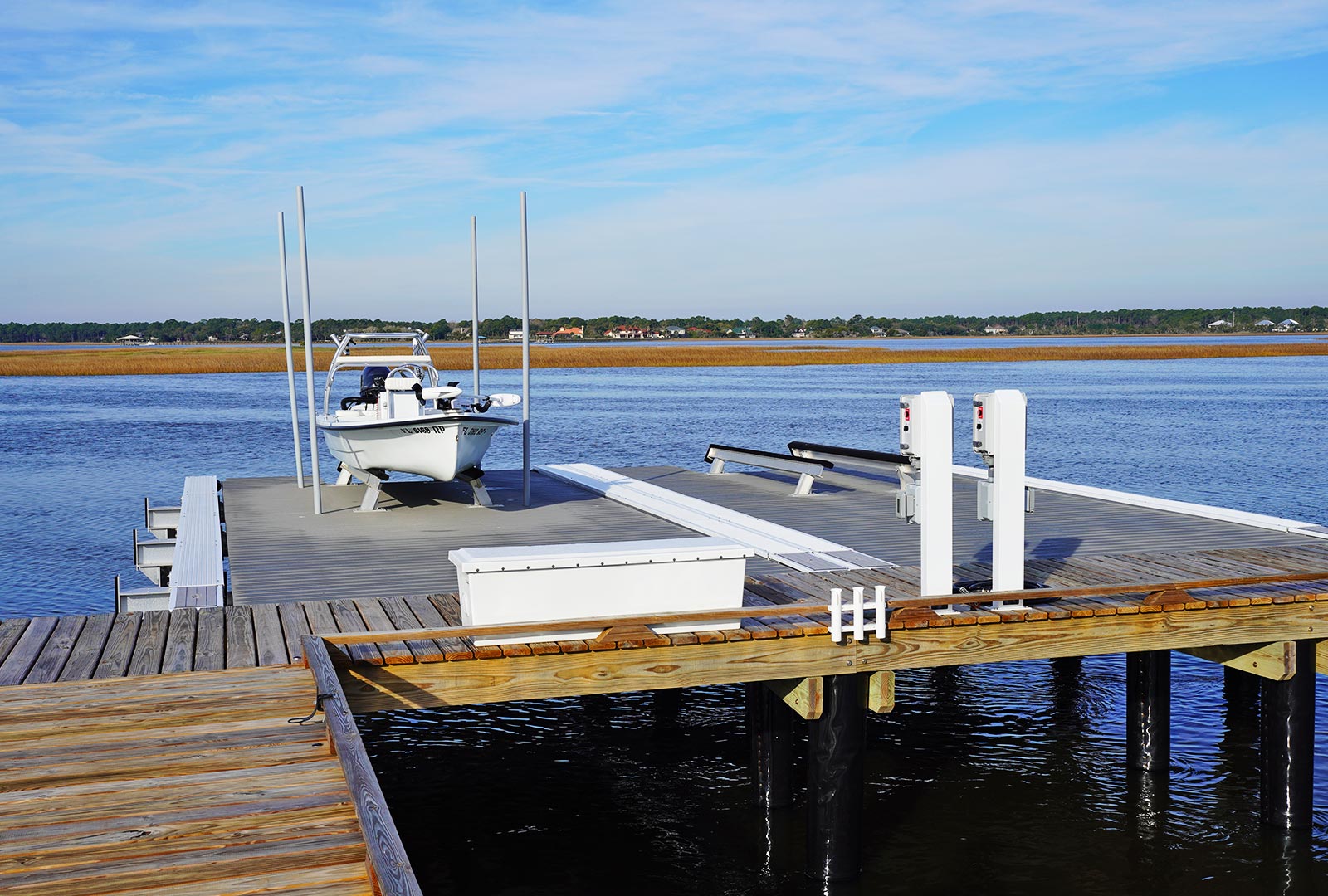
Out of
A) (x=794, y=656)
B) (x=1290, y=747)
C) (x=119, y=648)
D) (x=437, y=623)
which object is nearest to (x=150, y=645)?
(x=119, y=648)

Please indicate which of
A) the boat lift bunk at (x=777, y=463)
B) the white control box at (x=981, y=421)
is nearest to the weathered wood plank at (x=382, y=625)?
the white control box at (x=981, y=421)

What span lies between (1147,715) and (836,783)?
149 inches

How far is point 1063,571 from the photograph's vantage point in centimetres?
929

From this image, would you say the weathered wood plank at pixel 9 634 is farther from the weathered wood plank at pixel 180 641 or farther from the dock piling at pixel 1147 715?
the dock piling at pixel 1147 715

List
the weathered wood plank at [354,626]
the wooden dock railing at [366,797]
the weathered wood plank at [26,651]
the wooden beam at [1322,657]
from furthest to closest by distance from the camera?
the wooden beam at [1322,657] → the weathered wood plank at [354,626] → the weathered wood plank at [26,651] → the wooden dock railing at [366,797]

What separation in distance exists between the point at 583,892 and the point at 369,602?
2.48m

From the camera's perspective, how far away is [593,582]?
713 cm

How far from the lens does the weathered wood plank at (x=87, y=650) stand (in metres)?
6.46

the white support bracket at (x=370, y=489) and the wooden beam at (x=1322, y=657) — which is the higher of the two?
the white support bracket at (x=370, y=489)

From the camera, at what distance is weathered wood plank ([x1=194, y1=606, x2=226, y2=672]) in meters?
6.67

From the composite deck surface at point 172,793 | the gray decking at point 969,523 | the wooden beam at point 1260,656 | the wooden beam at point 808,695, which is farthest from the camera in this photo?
the gray decking at point 969,523

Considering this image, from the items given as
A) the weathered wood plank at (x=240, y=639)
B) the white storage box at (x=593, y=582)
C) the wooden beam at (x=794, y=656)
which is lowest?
the wooden beam at (x=794, y=656)

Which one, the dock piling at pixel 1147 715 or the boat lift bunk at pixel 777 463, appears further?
the boat lift bunk at pixel 777 463

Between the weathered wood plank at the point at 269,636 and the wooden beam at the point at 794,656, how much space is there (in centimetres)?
40
